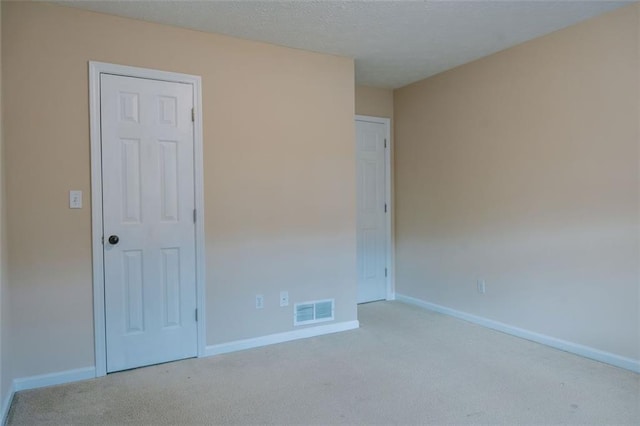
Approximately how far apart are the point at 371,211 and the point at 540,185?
1890 millimetres

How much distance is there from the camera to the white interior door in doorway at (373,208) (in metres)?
4.66

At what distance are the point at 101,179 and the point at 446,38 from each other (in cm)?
278

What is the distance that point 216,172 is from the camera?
312 cm

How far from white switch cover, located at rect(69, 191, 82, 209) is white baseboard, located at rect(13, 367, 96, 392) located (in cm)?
108

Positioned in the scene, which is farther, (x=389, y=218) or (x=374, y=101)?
(x=389, y=218)

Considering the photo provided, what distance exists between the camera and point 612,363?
2.84m

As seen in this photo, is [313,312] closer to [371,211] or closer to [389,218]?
[371,211]

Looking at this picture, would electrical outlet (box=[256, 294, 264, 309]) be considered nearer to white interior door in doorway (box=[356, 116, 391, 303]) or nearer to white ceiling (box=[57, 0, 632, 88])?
white interior door in doorway (box=[356, 116, 391, 303])

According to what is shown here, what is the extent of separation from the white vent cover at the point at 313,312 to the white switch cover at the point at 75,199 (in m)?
1.81

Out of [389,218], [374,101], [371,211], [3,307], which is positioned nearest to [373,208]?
[371,211]

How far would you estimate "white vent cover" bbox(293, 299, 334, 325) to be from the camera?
3.49 meters

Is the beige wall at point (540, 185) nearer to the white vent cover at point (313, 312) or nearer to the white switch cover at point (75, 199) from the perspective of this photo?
the white vent cover at point (313, 312)

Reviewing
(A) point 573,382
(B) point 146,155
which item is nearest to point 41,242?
(B) point 146,155

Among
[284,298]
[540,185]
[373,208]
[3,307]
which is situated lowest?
[284,298]
